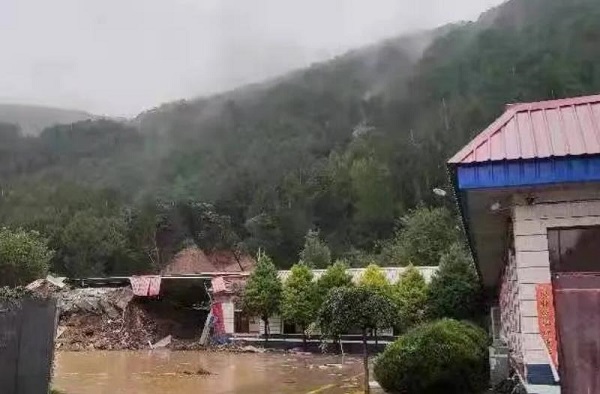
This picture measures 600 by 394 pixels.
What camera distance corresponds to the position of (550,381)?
205 inches

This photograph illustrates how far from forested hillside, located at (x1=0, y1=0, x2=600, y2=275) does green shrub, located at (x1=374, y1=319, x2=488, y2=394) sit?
→ 32.6 metres

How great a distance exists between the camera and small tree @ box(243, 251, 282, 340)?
2528 cm

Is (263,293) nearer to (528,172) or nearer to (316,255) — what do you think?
(316,255)

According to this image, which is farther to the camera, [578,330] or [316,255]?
[316,255]

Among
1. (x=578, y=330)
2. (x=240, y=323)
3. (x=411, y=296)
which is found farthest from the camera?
(x=240, y=323)

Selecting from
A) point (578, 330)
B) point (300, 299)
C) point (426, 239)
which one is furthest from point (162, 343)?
point (578, 330)

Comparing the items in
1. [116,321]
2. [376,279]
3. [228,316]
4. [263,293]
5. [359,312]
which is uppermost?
[376,279]

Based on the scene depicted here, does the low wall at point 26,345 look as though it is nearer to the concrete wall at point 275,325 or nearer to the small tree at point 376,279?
the small tree at point 376,279

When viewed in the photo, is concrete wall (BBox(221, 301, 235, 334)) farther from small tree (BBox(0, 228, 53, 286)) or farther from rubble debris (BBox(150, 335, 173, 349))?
small tree (BBox(0, 228, 53, 286))

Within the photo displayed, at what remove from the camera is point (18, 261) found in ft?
104

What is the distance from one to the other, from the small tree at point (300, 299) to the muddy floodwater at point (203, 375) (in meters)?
1.94

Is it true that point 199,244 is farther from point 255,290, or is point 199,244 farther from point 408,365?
point 408,365

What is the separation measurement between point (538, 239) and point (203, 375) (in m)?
11.8

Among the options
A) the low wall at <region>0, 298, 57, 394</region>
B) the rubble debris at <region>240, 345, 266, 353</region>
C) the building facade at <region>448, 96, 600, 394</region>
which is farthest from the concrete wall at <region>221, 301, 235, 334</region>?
the building facade at <region>448, 96, 600, 394</region>
